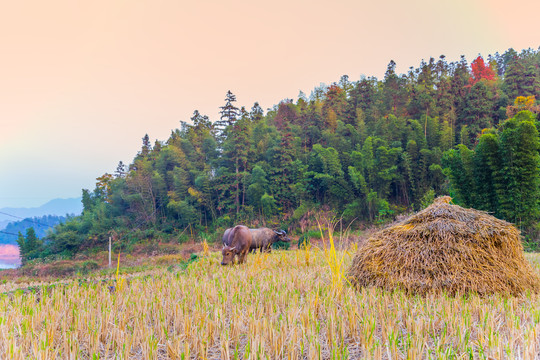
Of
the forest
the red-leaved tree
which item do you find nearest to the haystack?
the forest

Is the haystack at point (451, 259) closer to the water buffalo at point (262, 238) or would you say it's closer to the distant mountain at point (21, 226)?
the water buffalo at point (262, 238)

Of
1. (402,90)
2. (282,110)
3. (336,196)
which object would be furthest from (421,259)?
(282,110)

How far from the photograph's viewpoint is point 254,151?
2845 centimetres

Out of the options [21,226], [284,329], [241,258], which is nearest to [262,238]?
[241,258]

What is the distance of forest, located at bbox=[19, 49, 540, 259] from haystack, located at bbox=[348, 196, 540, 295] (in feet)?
39.0

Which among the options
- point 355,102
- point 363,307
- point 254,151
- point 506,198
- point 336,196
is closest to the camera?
point 363,307

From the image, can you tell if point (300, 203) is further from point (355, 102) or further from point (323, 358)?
point (323, 358)

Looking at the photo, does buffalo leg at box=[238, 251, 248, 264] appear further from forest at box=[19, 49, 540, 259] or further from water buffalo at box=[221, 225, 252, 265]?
forest at box=[19, 49, 540, 259]

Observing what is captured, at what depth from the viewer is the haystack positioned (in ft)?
12.0

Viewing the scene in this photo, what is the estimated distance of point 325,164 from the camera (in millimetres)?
24281

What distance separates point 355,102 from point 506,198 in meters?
21.4

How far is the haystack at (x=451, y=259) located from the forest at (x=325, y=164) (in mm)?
11881

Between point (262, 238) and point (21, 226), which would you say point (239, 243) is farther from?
point (21, 226)

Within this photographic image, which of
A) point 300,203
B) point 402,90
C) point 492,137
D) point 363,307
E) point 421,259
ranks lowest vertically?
point 363,307
